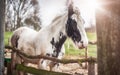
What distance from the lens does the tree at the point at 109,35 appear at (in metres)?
1.38

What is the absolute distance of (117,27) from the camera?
1381mm

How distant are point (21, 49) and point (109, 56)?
342 cm

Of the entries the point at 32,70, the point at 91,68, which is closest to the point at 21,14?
the point at 32,70

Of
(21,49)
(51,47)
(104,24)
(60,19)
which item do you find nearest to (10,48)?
(21,49)

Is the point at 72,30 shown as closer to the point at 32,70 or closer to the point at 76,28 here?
the point at 76,28

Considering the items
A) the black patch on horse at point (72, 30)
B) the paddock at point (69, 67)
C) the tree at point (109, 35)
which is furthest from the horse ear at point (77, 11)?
the tree at point (109, 35)

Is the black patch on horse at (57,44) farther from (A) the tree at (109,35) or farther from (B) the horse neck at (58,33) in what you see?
(A) the tree at (109,35)

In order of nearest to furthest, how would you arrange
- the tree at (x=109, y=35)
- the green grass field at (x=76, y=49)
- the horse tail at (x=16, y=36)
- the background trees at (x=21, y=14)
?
the tree at (x=109, y=35), the green grass field at (x=76, y=49), the background trees at (x=21, y=14), the horse tail at (x=16, y=36)

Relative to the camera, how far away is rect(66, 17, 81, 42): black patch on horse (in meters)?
3.85

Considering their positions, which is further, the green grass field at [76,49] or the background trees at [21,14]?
the background trees at [21,14]

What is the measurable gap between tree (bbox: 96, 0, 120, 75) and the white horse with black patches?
2.35 meters

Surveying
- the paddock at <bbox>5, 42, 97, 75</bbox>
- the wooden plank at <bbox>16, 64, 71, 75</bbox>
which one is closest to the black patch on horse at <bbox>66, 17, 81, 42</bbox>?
the paddock at <bbox>5, 42, 97, 75</bbox>

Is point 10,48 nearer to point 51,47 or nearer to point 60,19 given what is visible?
point 51,47

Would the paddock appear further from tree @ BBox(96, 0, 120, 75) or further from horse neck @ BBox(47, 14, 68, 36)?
tree @ BBox(96, 0, 120, 75)
